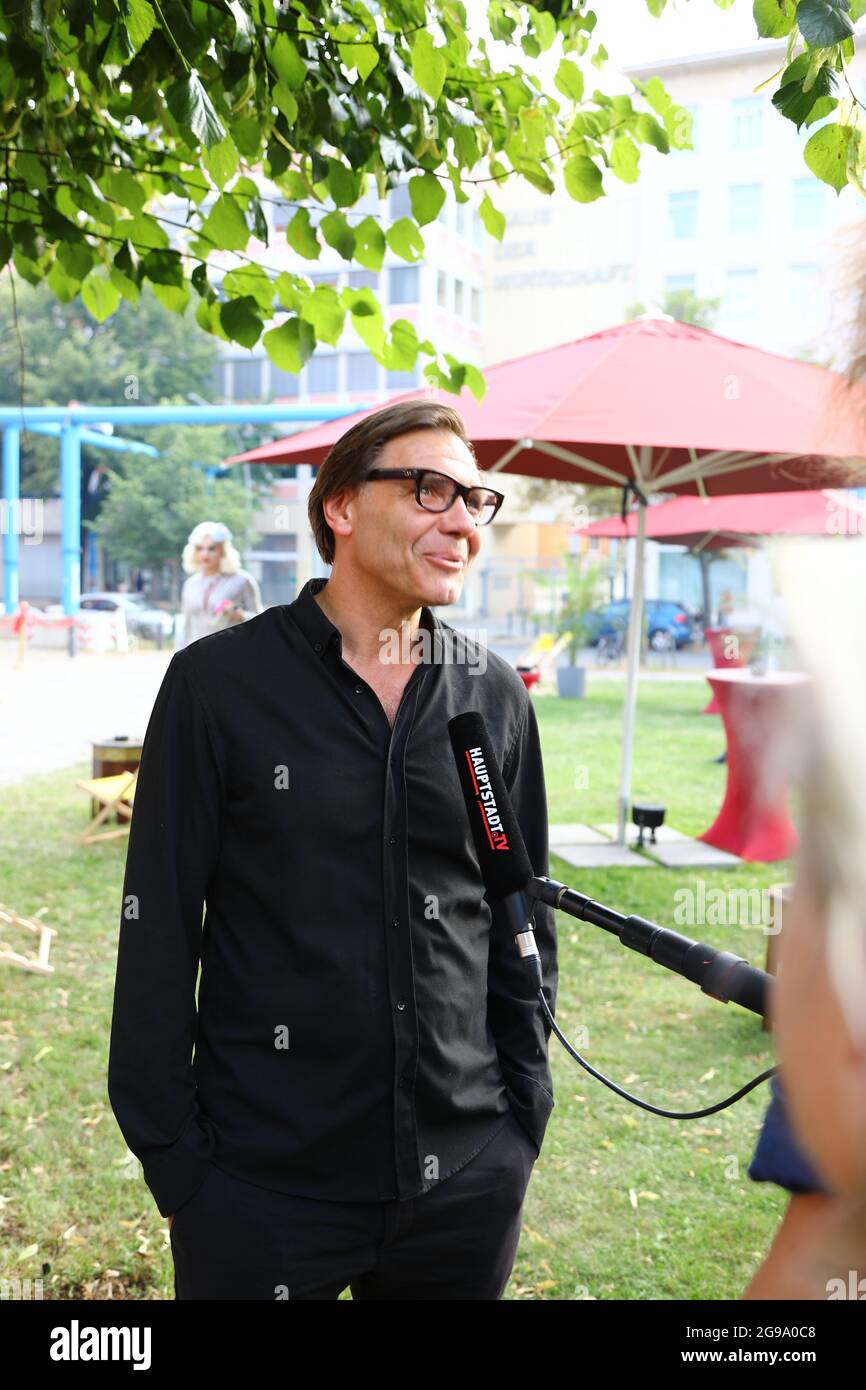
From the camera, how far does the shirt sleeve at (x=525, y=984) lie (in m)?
2.18

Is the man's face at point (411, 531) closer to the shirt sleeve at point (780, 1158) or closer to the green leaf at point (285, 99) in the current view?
the green leaf at point (285, 99)

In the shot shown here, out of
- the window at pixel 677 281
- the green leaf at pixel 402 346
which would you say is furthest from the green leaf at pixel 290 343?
the window at pixel 677 281

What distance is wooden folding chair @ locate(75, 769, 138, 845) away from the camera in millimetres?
8750

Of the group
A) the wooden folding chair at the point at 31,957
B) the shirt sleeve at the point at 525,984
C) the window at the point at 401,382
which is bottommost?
the wooden folding chair at the point at 31,957

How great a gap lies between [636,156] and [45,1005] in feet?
15.3

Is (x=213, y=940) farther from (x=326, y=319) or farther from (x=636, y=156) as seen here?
(x=636, y=156)

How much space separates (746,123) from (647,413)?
46835 millimetres

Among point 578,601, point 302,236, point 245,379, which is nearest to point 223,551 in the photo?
point 302,236

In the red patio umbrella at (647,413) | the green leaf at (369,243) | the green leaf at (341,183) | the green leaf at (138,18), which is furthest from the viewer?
the red patio umbrella at (647,413)

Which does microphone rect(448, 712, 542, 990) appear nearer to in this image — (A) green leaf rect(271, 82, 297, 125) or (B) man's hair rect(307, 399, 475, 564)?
(B) man's hair rect(307, 399, 475, 564)

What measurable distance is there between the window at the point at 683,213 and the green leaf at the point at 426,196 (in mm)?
49983

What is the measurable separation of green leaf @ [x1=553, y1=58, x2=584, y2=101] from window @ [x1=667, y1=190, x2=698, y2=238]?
163 feet

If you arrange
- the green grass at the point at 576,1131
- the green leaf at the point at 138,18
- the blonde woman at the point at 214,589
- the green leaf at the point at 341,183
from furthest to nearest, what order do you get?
1. the blonde woman at the point at 214,589
2. the green grass at the point at 576,1131
3. the green leaf at the point at 341,183
4. the green leaf at the point at 138,18

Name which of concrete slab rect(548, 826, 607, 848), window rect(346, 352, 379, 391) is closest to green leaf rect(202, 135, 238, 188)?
concrete slab rect(548, 826, 607, 848)
